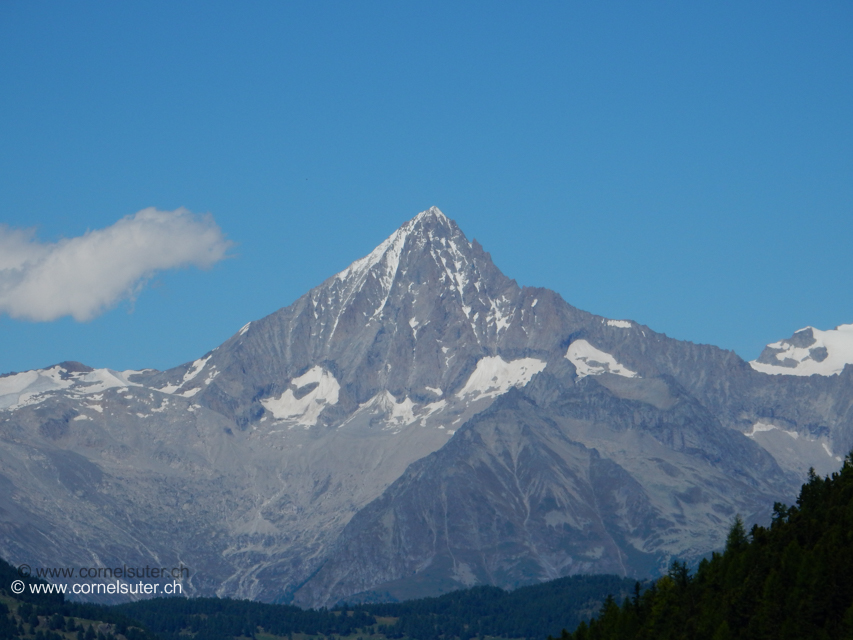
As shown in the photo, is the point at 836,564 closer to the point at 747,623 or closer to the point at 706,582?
the point at 747,623

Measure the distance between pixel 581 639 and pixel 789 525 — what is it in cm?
3164

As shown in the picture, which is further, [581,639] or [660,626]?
[581,639]

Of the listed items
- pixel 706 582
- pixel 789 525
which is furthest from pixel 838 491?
pixel 706 582

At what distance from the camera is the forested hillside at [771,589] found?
133750 mm

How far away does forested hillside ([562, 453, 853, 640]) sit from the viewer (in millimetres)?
133750

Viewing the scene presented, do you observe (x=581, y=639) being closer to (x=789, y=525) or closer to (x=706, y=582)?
(x=706, y=582)

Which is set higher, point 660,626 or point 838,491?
point 838,491

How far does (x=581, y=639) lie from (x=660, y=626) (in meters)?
18.4

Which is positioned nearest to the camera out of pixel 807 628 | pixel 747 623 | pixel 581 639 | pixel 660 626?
pixel 807 628

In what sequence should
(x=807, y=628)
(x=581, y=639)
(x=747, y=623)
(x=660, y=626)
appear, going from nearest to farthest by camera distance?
(x=807, y=628), (x=747, y=623), (x=660, y=626), (x=581, y=639)

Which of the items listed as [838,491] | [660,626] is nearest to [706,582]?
[660,626]

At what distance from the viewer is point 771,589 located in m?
142

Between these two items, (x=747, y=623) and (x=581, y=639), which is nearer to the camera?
(x=747, y=623)

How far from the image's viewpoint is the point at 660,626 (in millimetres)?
161750
